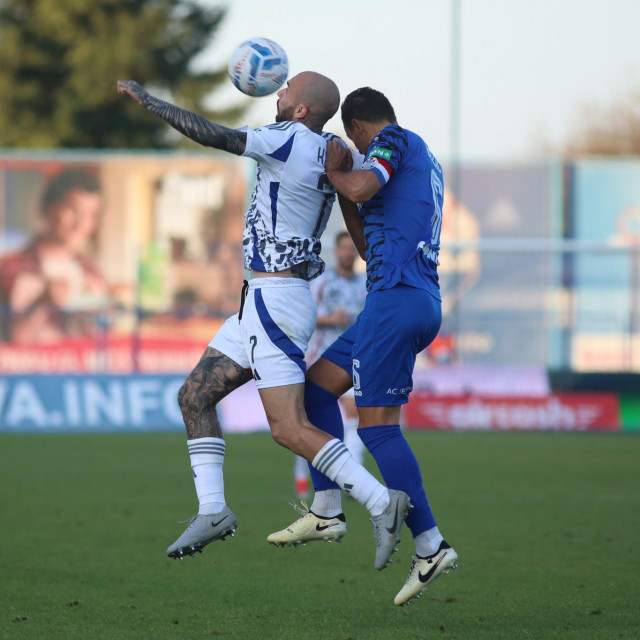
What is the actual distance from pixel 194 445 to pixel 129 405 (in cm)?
1333

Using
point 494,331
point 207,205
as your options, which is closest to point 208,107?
point 207,205

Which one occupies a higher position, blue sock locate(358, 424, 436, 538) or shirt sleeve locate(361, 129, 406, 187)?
shirt sleeve locate(361, 129, 406, 187)

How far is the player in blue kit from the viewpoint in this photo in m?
6.04

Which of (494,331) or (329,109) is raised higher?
(329,109)

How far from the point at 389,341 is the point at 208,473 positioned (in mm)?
1246

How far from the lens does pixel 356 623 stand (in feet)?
20.7

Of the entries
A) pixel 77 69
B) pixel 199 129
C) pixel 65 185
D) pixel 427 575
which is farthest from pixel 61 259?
pixel 427 575

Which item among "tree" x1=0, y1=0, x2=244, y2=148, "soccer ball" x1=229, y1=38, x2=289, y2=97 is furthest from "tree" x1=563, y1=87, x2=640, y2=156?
"soccer ball" x1=229, y1=38, x2=289, y2=97

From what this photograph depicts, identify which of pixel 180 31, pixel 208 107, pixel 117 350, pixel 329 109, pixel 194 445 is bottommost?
pixel 117 350

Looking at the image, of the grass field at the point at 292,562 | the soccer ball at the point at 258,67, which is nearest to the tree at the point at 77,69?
the grass field at the point at 292,562

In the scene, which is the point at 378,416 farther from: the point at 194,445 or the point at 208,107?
the point at 208,107

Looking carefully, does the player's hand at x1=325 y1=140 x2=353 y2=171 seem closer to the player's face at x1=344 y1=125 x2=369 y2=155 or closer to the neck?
the player's face at x1=344 y1=125 x2=369 y2=155

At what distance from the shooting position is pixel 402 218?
6.11 meters

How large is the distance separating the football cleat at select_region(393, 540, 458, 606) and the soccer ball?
2644 mm
